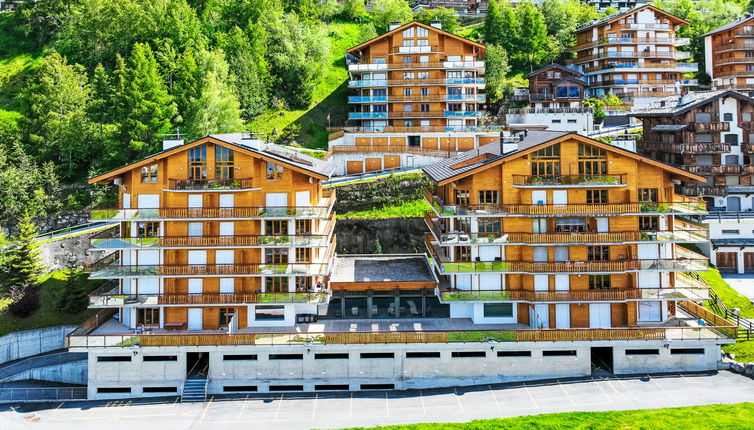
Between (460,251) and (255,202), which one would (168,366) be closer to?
(255,202)

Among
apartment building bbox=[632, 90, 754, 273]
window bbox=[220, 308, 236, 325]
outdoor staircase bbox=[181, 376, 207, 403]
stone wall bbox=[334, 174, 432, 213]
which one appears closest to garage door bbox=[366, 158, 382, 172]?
stone wall bbox=[334, 174, 432, 213]

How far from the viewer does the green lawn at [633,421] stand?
3017cm

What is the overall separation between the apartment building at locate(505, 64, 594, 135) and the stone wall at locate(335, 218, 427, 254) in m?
22.5

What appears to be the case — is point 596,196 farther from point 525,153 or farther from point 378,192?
point 378,192

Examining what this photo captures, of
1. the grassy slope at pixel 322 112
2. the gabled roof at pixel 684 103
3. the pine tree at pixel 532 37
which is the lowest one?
the gabled roof at pixel 684 103

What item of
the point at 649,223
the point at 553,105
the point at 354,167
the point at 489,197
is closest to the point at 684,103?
the point at 553,105

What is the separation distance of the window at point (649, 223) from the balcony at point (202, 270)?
2109 cm

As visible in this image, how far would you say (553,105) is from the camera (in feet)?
257

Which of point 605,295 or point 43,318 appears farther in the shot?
point 43,318

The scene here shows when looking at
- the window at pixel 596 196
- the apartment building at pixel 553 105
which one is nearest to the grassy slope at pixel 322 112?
the apartment building at pixel 553 105

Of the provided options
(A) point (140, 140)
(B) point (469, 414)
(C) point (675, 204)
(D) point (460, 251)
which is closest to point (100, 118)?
(A) point (140, 140)

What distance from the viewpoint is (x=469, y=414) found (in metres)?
33.6

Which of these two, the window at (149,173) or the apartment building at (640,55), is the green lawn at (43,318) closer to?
the window at (149,173)

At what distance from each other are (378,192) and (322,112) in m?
25.9
